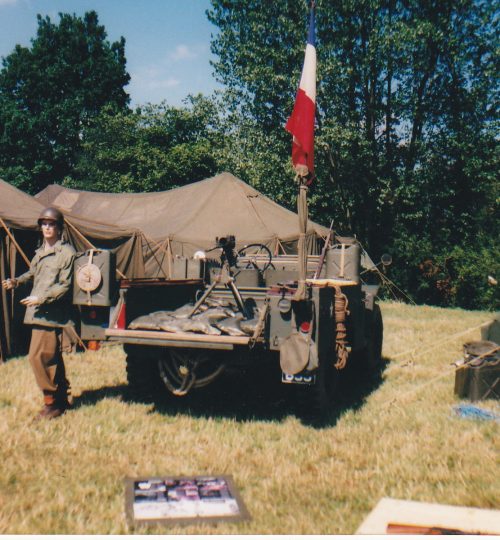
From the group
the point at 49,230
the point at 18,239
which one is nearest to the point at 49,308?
the point at 49,230

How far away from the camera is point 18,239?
355 inches

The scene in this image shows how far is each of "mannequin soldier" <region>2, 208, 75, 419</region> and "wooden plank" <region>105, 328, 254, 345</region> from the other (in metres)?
0.52

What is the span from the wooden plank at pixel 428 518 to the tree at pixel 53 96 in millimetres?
33237

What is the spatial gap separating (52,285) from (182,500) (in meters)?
2.53

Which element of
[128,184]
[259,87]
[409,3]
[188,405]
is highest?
[409,3]

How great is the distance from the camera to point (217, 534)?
3.29 m

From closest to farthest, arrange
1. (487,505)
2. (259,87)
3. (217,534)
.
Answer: (217,534) < (487,505) < (259,87)

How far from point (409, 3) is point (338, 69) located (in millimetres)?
3883

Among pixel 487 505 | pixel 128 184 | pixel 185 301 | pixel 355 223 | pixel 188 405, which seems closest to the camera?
pixel 487 505

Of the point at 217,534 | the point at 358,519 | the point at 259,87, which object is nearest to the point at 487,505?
the point at 358,519

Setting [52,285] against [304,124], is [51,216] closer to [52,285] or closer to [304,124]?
[52,285]

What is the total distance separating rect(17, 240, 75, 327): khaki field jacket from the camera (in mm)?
5305

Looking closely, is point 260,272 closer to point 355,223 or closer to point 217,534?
point 217,534

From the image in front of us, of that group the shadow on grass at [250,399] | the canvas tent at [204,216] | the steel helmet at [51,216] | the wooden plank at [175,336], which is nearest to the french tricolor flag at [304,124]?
the wooden plank at [175,336]
